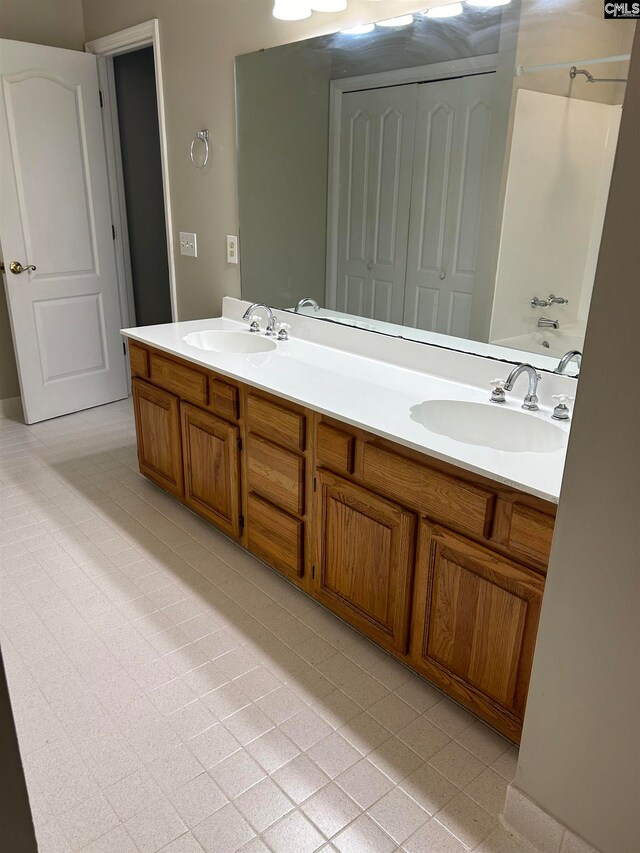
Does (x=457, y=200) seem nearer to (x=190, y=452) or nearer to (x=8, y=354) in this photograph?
(x=190, y=452)

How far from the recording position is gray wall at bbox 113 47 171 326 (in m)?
4.03

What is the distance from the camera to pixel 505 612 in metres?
1.55

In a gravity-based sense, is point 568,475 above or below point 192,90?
below

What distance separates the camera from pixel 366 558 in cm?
192

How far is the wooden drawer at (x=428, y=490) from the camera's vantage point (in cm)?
155

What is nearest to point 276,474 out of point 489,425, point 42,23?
point 489,425

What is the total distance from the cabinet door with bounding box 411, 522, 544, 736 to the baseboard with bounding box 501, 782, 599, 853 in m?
0.20

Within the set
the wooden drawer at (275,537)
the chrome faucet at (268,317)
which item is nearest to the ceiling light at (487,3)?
the chrome faucet at (268,317)

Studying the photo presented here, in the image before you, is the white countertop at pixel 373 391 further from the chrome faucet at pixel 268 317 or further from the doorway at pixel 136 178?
the doorway at pixel 136 178

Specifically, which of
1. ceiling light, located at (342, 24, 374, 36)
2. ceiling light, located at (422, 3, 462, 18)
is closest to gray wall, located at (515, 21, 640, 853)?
ceiling light, located at (422, 3, 462, 18)

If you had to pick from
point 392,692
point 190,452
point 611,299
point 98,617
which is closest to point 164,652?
point 98,617

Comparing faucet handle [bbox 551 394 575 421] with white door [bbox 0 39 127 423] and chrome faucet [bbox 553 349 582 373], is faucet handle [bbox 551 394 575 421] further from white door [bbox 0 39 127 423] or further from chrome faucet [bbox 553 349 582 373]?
white door [bbox 0 39 127 423]

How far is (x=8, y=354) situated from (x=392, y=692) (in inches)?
129

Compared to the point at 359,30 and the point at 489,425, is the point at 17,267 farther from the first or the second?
the point at 489,425
